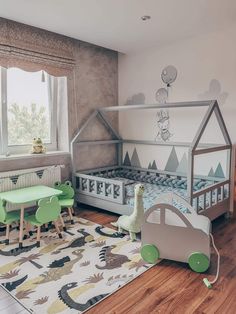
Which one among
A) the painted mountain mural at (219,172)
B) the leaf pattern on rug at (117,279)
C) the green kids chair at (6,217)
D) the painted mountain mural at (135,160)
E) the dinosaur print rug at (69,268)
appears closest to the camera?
the dinosaur print rug at (69,268)

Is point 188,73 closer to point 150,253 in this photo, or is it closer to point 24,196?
point 150,253

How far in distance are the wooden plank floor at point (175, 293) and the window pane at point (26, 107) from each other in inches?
91.8

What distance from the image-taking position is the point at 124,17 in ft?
9.53

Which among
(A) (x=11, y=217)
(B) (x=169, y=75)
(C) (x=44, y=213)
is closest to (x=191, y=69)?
(B) (x=169, y=75)

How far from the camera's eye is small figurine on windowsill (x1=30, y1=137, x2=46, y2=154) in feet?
11.6

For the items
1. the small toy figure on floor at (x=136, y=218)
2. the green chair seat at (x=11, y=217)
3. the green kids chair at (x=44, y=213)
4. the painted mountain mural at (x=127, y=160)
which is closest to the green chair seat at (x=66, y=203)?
the green kids chair at (x=44, y=213)

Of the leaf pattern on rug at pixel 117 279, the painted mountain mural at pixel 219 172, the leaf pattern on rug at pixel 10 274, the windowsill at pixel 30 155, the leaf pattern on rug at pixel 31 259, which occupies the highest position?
the windowsill at pixel 30 155

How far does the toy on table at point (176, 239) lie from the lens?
2.16 m

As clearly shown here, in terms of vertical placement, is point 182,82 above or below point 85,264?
above

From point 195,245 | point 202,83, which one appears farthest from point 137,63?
point 195,245

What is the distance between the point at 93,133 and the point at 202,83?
1682 mm

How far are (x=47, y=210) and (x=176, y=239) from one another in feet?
4.07

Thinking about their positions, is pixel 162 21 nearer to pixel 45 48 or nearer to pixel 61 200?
pixel 45 48

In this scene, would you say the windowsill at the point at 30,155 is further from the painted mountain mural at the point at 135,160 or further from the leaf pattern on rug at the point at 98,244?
the leaf pattern on rug at the point at 98,244
